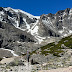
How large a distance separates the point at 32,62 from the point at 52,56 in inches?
361

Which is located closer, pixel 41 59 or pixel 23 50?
pixel 41 59

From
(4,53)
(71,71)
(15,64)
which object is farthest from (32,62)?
(4,53)

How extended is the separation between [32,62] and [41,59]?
20.5 feet

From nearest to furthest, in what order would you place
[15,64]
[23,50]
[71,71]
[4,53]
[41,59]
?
1. [71,71]
2. [15,64]
3. [41,59]
4. [4,53]
5. [23,50]

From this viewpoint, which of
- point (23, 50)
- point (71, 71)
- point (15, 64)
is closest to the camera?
point (71, 71)

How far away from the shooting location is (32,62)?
Answer: 106 feet

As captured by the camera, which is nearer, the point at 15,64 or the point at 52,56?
the point at 15,64

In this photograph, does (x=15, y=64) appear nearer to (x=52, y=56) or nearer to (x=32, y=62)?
(x=32, y=62)

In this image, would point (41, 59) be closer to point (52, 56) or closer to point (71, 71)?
point (52, 56)

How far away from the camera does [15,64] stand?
30.4 meters

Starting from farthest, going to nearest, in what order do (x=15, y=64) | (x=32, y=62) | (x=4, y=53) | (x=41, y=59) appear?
1. (x=4, y=53)
2. (x=41, y=59)
3. (x=32, y=62)
4. (x=15, y=64)

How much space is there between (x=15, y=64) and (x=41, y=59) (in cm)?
1031

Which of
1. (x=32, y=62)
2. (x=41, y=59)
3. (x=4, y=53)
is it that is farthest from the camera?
(x=4, y=53)

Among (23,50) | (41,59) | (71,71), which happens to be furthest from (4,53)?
(71,71)
